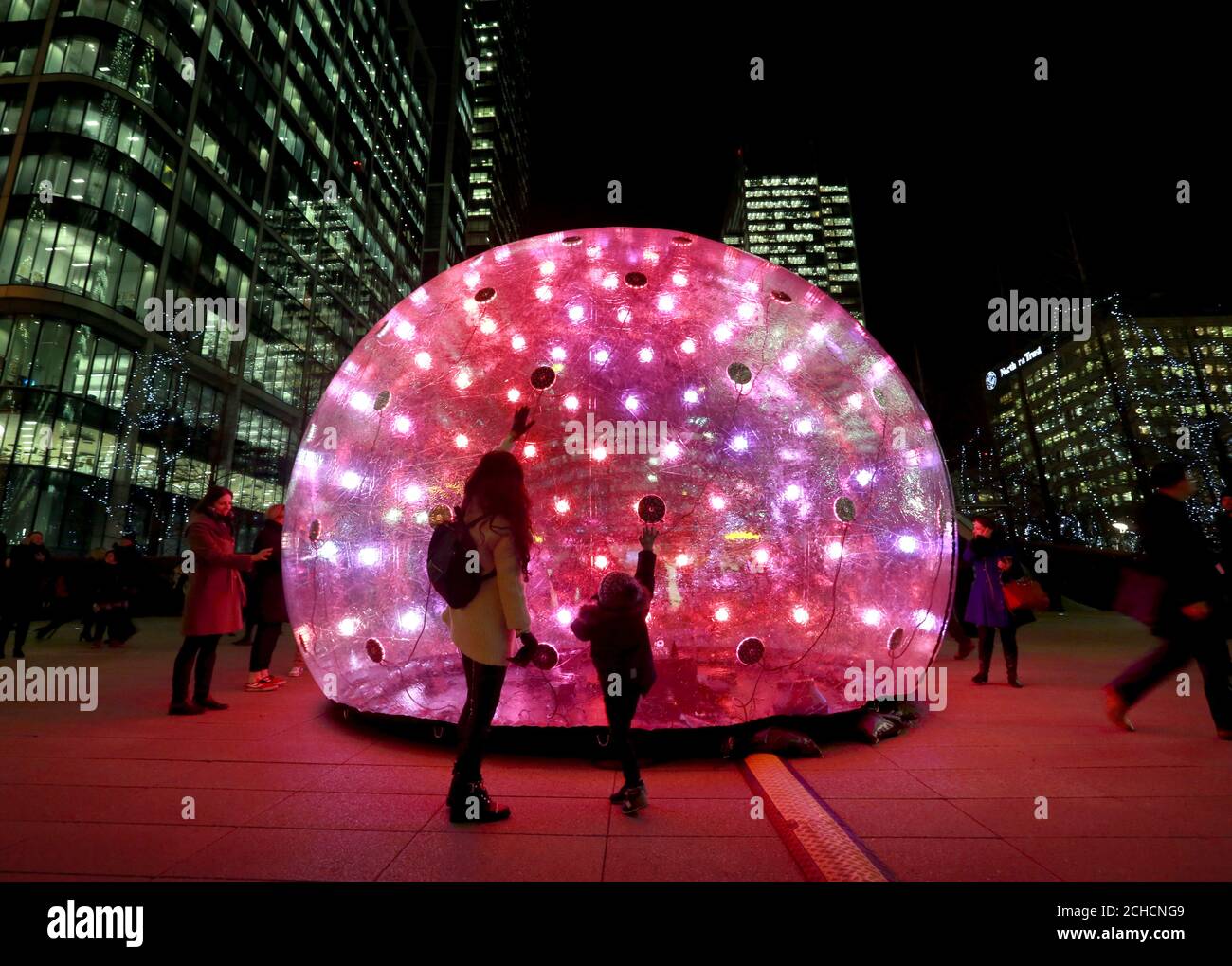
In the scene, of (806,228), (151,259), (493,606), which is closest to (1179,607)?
(493,606)

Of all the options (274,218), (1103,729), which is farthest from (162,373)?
(1103,729)

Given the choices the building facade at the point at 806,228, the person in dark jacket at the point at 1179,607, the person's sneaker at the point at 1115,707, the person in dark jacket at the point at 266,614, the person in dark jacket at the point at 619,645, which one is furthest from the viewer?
the building facade at the point at 806,228

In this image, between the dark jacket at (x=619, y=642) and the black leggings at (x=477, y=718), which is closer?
the black leggings at (x=477, y=718)

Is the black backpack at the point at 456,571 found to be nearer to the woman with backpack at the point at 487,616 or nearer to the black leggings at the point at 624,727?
the woman with backpack at the point at 487,616

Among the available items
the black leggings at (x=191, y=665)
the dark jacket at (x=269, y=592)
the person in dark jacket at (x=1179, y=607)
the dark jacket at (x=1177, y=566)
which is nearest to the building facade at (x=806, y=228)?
the dark jacket at (x=269, y=592)

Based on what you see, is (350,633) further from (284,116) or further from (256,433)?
(284,116)

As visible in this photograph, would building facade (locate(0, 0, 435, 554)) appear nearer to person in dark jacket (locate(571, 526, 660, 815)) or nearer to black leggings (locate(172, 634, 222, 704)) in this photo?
black leggings (locate(172, 634, 222, 704))

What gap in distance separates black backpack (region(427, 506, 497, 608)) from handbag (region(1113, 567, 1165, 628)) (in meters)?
4.71

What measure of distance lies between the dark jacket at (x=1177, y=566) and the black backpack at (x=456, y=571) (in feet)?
15.8

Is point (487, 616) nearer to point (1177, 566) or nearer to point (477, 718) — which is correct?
point (477, 718)

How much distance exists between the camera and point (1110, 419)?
3825 cm

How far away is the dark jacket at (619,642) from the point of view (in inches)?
143

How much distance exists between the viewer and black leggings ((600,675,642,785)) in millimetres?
3422

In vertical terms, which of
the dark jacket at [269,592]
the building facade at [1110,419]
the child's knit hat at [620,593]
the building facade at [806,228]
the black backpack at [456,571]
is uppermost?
the building facade at [806,228]
